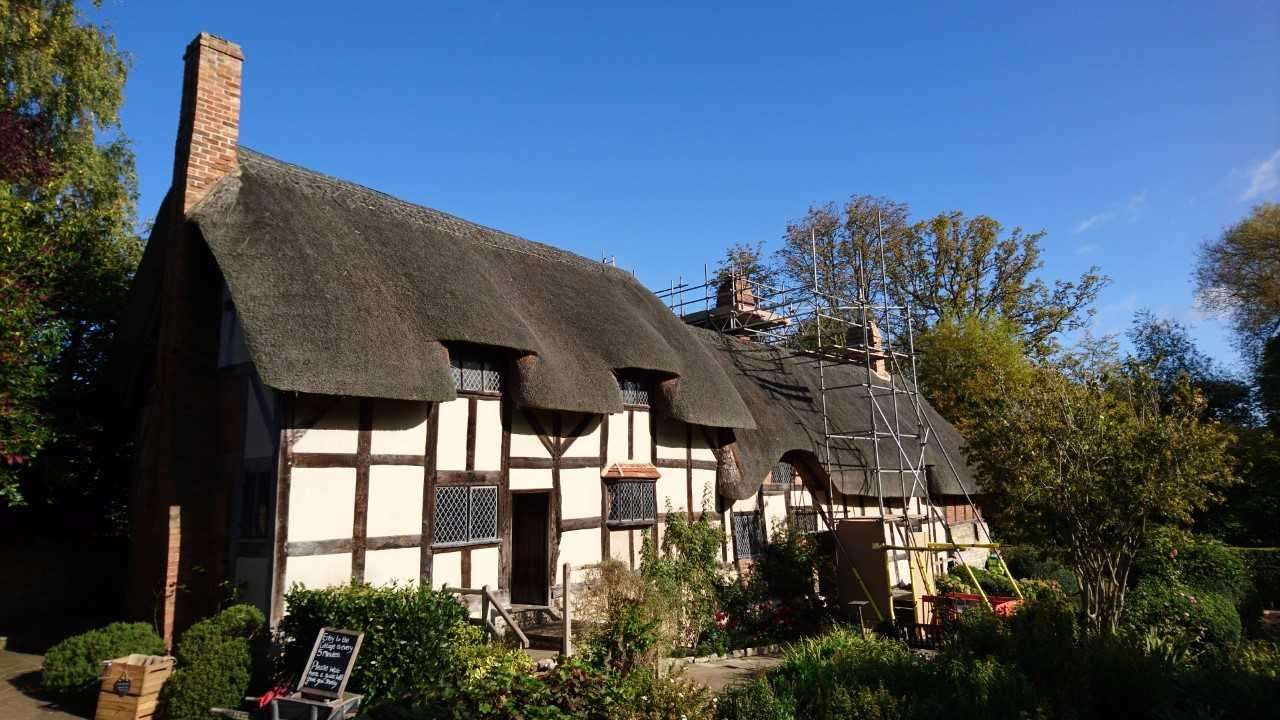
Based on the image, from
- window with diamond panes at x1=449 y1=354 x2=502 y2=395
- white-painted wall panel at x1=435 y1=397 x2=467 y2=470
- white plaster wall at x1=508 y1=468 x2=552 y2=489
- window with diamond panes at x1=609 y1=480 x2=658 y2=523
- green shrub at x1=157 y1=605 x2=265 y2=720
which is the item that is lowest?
green shrub at x1=157 y1=605 x2=265 y2=720

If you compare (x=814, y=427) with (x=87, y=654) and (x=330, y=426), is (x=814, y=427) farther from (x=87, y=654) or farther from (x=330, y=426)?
(x=87, y=654)

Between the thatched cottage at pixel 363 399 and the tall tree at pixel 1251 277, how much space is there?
3094 cm

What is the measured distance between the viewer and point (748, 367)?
18062 mm

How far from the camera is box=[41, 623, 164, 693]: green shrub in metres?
8.50

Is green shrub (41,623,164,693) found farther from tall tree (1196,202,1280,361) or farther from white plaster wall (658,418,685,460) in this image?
tall tree (1196,202,1280,361)

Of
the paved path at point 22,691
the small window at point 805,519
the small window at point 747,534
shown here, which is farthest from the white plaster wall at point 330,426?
the small window at point 805,519

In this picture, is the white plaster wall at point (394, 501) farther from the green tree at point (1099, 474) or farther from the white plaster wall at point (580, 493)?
the green tree at point (1099, 474)

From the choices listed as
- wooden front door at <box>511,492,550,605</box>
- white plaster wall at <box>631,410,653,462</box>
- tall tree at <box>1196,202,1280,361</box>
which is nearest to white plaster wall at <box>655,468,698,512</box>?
white plaster wall at <box>631,410,653,462</box>

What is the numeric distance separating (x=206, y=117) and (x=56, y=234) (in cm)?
355

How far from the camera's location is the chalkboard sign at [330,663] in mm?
7508

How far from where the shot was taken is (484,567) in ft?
35.2

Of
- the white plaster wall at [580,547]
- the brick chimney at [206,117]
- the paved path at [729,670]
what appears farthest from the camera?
the white plaster wall at [580,547]

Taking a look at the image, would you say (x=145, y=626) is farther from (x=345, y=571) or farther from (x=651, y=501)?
(x=651, y=501)

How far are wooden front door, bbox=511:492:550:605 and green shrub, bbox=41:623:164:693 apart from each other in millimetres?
4883
